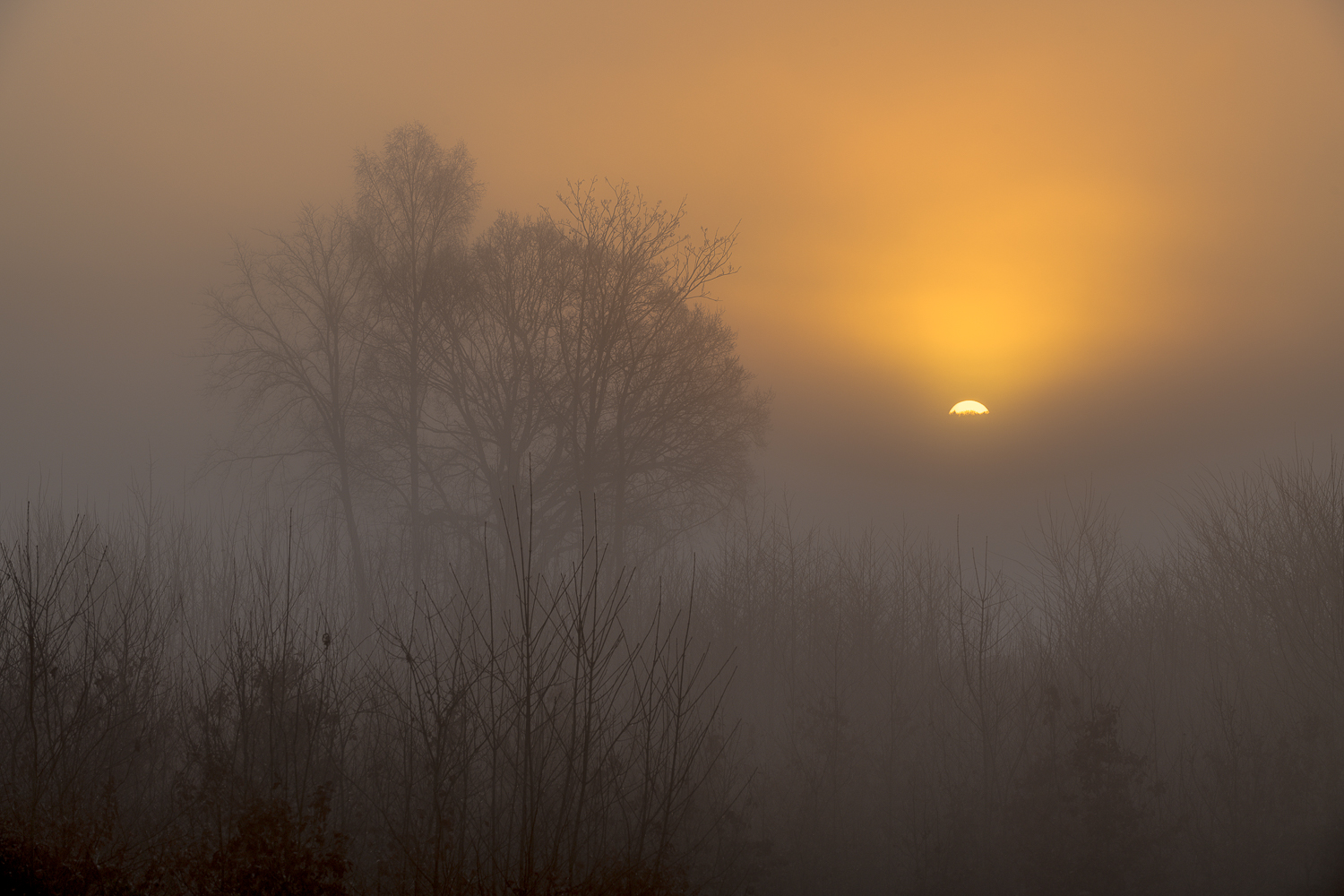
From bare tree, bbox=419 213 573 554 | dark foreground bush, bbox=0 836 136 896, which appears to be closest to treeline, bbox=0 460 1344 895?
dark foreground bush, bbox=0 836 136 896

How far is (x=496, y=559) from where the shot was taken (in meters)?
16.6

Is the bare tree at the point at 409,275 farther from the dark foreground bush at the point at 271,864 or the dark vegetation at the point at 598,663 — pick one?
the dark foreground bush at the point at 271,864

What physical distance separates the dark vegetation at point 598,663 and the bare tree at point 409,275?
7 centimetres

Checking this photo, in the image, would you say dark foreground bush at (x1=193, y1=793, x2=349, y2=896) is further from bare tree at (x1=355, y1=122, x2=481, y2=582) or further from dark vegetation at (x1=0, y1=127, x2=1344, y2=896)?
bare tree at (x1=355, y1=122, x2=481, y2=582)

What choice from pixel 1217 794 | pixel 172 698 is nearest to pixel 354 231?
pixel 172 698

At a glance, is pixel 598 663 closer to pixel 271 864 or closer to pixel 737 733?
pixel 737 733

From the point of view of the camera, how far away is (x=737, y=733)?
1134 centimetres

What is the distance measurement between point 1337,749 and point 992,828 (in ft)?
11.9

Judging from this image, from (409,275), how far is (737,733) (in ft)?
37.5

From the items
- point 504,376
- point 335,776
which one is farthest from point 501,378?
point 335,776

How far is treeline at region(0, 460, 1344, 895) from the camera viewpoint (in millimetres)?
5281

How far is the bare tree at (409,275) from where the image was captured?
1703cm

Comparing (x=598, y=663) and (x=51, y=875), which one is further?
(x=598, y=663)

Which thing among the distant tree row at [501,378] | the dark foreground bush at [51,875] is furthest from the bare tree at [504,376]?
the dark foreground bush at [51,875]
